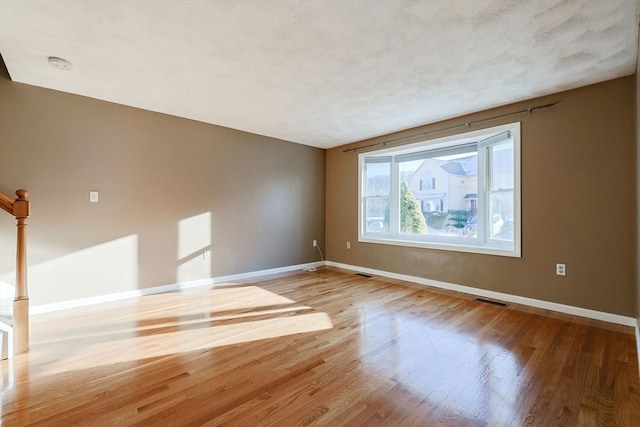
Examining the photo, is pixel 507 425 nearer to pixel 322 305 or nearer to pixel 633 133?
pixel 322 305

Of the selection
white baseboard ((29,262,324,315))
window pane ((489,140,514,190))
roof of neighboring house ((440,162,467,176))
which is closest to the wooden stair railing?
white baseboard ((29,262,324,315))

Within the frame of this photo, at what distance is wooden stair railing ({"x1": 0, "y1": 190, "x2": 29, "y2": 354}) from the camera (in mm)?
2230

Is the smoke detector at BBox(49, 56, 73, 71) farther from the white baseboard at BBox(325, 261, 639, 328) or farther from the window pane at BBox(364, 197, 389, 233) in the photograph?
the white baseboard at BBox(325, 261, 639, 328)

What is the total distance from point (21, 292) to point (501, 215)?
4.82m

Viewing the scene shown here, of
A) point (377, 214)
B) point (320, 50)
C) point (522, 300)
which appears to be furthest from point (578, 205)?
point (320, 50)

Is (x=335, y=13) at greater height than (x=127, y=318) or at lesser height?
greater

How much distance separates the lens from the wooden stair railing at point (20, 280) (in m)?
2.23

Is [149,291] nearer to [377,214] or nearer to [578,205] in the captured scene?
[377,214]

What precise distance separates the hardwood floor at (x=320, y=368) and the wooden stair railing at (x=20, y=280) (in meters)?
0.13

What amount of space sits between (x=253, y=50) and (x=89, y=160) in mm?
2412

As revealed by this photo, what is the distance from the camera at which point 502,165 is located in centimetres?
368

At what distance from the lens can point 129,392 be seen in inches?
68.1

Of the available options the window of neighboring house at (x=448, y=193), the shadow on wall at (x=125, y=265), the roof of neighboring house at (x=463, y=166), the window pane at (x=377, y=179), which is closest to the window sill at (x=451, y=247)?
the window of neighboring house at (x=448, y=193)

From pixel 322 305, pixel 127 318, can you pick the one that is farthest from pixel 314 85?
pixel 127 318
